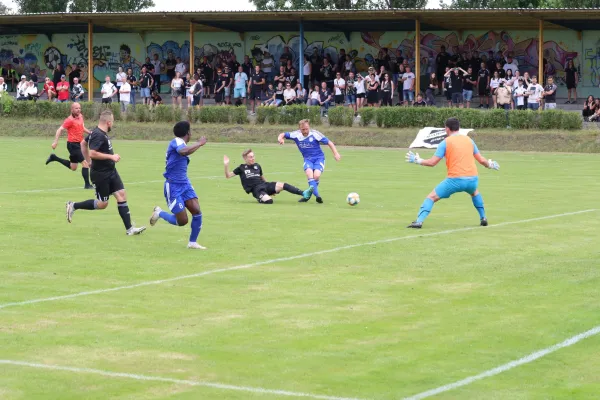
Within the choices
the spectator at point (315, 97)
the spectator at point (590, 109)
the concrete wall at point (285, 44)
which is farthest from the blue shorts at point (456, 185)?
A: the concrete wall at point (285, 44)

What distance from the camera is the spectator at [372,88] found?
45.0 m

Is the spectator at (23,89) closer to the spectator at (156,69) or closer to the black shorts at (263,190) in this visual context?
the spectator at (156,69)

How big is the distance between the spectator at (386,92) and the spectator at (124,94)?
37.2ft

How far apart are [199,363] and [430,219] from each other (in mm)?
10356

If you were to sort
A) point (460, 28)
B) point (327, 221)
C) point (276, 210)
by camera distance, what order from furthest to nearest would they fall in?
point (460, 28)
point (276, 210)
point (327, 221)

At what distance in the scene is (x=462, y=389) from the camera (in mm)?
8039

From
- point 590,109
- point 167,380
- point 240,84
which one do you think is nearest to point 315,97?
point 240,84

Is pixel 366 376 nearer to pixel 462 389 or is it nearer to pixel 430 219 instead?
pixel 462 389

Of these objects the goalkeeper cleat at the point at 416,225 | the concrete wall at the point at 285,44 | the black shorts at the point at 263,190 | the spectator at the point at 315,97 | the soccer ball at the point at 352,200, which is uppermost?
the concrete wall at the point at 285,44

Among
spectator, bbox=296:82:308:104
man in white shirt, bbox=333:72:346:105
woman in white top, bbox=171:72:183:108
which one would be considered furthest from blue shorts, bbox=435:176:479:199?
woman in white top, bbox=171:72:183:108

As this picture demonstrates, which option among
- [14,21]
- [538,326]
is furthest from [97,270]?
[14,21]

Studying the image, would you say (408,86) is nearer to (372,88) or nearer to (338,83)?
(372,88)

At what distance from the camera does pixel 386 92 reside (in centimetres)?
4528

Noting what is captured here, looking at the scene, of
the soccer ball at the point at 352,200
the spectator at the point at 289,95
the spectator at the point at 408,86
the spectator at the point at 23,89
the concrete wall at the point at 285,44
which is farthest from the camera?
the spectator at the point at 23,89
